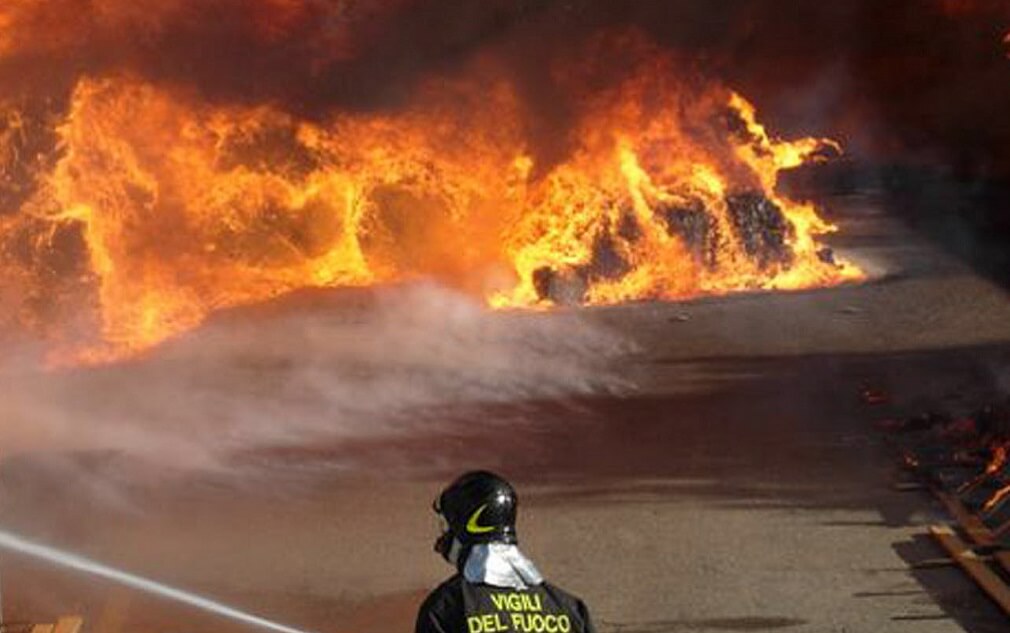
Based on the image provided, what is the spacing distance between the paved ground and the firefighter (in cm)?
375

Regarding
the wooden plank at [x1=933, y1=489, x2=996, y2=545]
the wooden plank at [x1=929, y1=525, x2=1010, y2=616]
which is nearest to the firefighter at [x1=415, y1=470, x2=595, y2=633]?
the wooden plank at [x1=929, y1=525, x2=1010, y2=616]

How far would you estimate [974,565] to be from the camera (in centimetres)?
768

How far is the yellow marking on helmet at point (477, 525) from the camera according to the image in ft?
11.5

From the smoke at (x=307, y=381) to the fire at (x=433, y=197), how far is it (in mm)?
1173

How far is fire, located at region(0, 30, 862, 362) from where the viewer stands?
16453 mm

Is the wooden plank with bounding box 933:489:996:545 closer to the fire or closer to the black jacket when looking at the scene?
the black jacket

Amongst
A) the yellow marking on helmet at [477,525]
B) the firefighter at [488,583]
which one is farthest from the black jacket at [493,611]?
the yellow marking on helmet at [477,525]

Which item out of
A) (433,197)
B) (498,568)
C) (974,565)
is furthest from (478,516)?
(433,197)

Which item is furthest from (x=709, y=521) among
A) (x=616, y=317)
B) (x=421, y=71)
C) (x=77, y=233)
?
(x=421, y=71)

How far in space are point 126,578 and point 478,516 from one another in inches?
203

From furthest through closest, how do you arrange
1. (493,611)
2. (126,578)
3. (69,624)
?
(126,578) → (69,624) → (493,611)

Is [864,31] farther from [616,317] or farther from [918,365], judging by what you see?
[918,365]

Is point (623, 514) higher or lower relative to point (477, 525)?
higher

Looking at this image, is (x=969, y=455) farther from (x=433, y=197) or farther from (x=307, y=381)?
(x=433, y=197)
